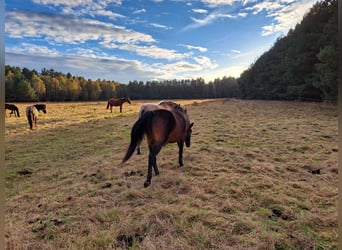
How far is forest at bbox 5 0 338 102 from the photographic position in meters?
16.4

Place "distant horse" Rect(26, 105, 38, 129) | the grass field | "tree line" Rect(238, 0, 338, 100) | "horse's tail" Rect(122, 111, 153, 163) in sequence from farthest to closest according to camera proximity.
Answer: "tree line" Rect(238, 0, 338, 100), "distant horse" Rect(26, 105, 38, 129), "horse's tail" Rect(122, 111, 153, 163), the grass field

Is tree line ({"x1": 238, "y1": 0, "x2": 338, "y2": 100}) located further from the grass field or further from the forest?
the grass field

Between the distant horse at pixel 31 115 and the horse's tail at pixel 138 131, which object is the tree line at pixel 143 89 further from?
the horse's tail at pixel 138 131

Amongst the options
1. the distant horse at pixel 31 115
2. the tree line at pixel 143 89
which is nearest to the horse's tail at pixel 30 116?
the distant horse at pixel 31 115

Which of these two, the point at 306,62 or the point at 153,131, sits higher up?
the point at 306,62

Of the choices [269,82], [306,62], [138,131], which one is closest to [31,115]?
[138,131]

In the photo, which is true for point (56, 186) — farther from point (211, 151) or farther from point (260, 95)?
point (260, 95)

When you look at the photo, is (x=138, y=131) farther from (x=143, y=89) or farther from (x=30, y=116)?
(x=143, y=89)

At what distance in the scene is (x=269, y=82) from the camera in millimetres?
31656

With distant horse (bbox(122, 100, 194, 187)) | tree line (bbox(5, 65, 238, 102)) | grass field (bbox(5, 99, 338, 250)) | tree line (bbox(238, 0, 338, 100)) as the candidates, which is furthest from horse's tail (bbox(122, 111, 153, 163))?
tree line (bbox(5, 65, 238, 102))

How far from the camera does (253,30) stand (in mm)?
3199

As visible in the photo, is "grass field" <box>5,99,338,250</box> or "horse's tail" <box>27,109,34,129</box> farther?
"horse's tail" <box>27,109,34,129</box>

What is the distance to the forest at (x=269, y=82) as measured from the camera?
16.4 meters

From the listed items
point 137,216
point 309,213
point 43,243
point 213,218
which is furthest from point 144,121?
point 309,213
